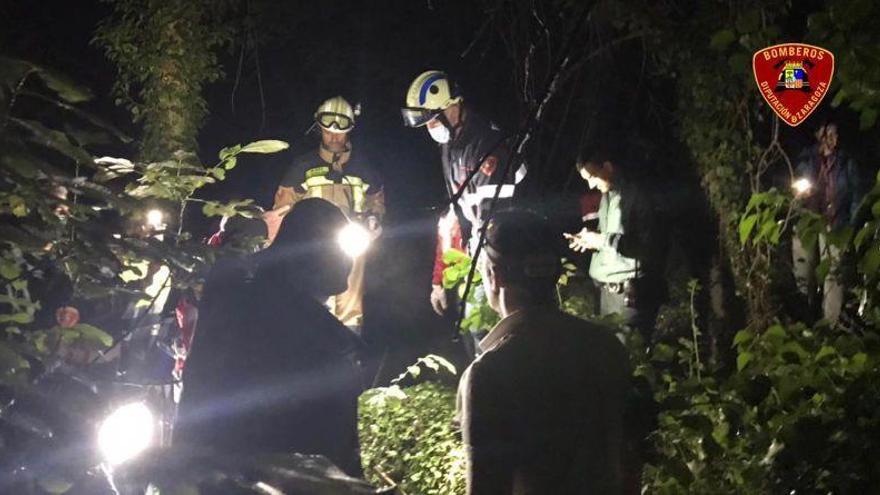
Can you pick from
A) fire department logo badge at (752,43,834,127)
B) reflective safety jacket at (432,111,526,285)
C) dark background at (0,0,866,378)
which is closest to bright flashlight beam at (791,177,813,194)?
fire department logo badge at (752,43,834,127)

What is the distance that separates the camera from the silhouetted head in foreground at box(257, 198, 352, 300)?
319cm

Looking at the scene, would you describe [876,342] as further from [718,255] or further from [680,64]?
[718,255]

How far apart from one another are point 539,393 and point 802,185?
185 inches

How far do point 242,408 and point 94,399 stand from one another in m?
0.78

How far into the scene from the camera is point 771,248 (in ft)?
19.3

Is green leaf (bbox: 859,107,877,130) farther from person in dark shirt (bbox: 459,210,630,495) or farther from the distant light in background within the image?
the distant light in background

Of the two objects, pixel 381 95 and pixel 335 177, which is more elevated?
pixel 381 95

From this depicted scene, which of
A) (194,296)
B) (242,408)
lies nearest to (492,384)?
(242,408)

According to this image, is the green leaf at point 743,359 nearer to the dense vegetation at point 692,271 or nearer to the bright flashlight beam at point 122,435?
the dense vegetation at point 692,271

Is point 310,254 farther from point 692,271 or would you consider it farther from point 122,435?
point 692,271

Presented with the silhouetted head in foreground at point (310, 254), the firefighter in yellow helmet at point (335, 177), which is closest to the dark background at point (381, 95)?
the firefighter in yellow helmet at point (335, 177)

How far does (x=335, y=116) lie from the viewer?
25.0 ft

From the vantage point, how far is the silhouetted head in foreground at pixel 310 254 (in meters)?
3.19

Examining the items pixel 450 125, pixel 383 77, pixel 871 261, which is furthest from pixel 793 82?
pixel 383 77
